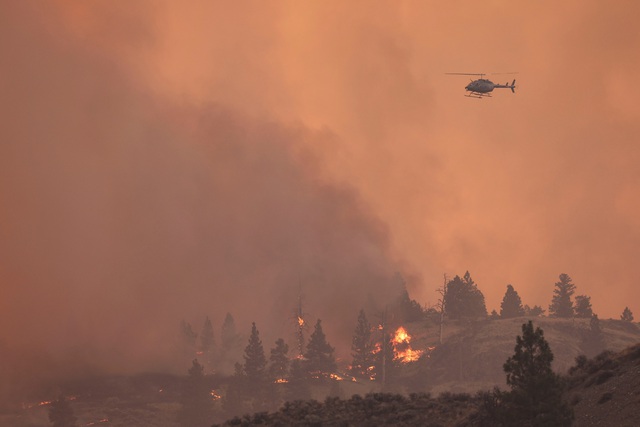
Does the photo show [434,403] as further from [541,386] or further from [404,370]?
[404,370]

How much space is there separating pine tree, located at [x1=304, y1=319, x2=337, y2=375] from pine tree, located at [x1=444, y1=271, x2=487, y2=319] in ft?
128

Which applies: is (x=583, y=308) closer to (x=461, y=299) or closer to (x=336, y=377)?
(x=461, y=299)

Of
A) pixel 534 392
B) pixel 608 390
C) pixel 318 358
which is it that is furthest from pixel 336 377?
pixel 534 392

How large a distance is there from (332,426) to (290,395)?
247 feet

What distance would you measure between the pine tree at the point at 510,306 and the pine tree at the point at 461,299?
558 cm

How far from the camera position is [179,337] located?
168 metres

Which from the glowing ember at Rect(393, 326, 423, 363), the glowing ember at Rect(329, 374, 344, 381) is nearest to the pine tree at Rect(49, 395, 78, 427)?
the glowing ember at Rect(329, 374, 344, 381)

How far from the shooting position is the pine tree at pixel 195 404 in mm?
106000

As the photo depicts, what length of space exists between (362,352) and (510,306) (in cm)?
4440

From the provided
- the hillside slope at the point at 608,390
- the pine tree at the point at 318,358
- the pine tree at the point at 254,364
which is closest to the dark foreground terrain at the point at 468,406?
the hillside slope at the point at 608,390

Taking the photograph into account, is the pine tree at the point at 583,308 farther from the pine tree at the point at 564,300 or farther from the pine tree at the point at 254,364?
the pine tree at the point at 254,364

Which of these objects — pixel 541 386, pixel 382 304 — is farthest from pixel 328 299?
pixel 541 386

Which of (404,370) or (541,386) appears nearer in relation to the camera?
(541,386)

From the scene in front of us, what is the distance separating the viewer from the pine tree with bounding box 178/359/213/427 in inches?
4173
